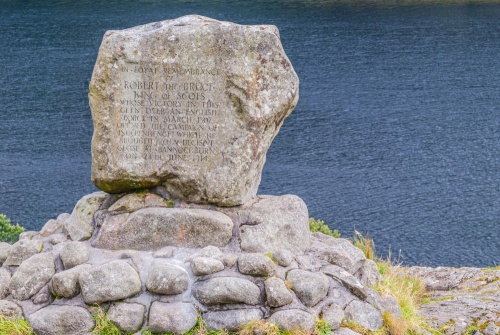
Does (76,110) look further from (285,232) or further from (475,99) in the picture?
(285,232)

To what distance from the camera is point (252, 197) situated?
1091 cm

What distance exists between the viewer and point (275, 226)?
1033 centimetres

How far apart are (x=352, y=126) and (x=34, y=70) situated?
14.3 metres

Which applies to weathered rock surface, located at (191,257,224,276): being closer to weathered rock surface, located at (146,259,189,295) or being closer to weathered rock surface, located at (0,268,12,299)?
weathered rock surface, located at (146,259,189,295)

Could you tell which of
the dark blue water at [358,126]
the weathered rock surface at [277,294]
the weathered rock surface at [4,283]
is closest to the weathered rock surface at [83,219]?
the weathered rock surface at [4,283]

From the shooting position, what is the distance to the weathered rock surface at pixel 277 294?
9.13 meters

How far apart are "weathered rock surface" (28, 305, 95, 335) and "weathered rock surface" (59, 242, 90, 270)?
0.73 m

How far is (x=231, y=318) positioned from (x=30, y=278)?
253 centimetres

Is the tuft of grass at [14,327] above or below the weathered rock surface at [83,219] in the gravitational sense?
below

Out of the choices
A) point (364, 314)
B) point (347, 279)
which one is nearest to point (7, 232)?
point (347, 279)

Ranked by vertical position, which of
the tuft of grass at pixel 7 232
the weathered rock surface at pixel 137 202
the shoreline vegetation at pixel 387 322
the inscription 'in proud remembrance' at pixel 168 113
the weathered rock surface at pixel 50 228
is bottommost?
the tuft of grass at pixel 7 232

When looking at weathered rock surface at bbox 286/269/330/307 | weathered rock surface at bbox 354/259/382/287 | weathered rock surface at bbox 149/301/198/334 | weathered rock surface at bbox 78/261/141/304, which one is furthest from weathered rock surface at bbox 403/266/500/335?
weathered rock surface at bbox 78/261/141/304

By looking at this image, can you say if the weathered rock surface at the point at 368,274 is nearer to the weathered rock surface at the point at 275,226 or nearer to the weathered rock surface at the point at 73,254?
the weathered rock surface at the point at 275,226

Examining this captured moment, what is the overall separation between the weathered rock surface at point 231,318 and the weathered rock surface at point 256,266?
48 centimetres
